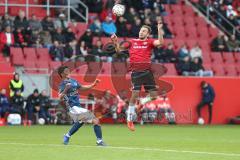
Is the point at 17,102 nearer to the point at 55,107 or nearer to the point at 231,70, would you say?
the point at 55,107

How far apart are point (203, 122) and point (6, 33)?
9.88 meters

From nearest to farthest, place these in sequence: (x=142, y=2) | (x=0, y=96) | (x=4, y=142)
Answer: (x=4, y=142) → (x=0, y=96) → (x=142, y=2)

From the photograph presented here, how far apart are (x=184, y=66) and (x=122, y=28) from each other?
343cm

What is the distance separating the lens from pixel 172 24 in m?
38.3

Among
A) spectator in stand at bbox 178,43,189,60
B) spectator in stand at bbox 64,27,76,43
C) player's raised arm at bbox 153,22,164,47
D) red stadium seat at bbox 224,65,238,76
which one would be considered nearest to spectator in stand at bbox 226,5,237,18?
red stadium seat at bbox 224,65,238,76

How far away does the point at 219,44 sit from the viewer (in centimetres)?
3775

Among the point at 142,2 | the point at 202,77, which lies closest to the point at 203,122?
the point at 202,77

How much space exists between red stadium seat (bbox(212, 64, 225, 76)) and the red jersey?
17.2 meters

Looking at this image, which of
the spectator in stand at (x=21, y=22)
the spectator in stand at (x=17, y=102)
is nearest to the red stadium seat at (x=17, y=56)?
the spectator in stand at (x=21, y=22)

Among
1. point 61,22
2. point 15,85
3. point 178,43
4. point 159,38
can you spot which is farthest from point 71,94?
point 178,43

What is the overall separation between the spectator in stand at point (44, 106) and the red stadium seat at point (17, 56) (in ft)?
5.94

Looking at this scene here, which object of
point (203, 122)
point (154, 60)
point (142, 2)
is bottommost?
point (203, 122)

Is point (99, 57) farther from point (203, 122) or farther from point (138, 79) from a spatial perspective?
point (138, 79)

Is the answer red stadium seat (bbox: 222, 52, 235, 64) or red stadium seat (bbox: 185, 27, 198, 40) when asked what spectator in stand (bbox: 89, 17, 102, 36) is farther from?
red stadium seat (bbox: 222, 52, 235, 64)
